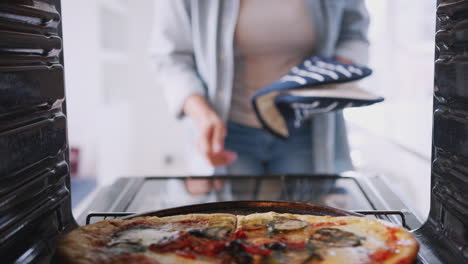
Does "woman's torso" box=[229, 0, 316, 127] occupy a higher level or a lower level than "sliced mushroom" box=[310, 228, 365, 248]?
higher

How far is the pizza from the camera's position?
1.81 ft

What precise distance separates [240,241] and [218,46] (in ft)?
3.80

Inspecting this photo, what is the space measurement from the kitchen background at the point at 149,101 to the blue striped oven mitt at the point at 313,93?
3.54ft

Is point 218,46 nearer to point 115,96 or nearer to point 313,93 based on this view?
point 313,93

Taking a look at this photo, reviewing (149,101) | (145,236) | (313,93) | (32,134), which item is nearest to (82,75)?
(149,101)

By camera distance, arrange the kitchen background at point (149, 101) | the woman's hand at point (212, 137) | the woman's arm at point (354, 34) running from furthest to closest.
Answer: the kitchen background at point (149, 101)
the woman's arm at point (354, 34)
the woman's hand at point (212, 137)

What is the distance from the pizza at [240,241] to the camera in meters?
0.55

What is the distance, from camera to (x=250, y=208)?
2.59 ft

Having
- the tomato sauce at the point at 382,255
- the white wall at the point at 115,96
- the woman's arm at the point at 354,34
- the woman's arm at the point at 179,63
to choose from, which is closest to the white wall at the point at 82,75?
the white wall at the point at 115,96

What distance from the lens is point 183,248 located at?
0.59 metres

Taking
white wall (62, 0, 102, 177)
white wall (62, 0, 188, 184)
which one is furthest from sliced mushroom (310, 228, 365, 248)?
white wall (62, 0, 102, 177)

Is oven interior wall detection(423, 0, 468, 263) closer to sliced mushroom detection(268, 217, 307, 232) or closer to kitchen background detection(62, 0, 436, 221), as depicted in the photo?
sliced mushroom detection(268, 217, 307, 232)

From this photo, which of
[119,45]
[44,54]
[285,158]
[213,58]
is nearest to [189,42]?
[213,58]

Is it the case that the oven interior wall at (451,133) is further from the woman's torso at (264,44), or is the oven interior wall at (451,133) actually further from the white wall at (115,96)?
the white wall at (115,96)
